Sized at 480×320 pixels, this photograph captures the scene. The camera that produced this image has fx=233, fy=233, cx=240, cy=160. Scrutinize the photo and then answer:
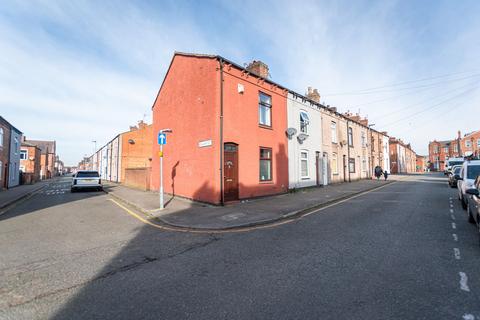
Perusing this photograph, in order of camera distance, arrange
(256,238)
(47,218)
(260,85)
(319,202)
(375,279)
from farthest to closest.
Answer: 1. (260,85)
2. (319,202)
3. (47,218)
4. (256,238)
5. (375,279)

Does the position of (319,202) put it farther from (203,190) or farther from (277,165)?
(203,190)

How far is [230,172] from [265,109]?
491 centimetres

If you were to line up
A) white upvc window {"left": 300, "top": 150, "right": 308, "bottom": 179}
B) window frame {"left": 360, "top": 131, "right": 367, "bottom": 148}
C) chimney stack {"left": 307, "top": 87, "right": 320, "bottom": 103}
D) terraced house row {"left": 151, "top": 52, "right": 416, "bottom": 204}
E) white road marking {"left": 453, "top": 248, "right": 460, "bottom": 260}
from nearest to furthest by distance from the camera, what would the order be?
white road marking {"left": 453, "top": 248, "right": 460, "bottom": 260} → terraced house row {"left": 151, "top": 52, "right": 416, "bottom": 204} → white upvc window {"left": 300, "top": 150, "right": 308, "bottom": 179} → chimney stack {"left": 307, "top": 87, "right": 320, "bottom": 103} → window frame {"left": 360, "top": 131, "right": 367, "bottom": 148}

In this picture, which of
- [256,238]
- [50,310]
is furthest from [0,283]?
[256,238]

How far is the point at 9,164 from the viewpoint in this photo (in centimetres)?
2433

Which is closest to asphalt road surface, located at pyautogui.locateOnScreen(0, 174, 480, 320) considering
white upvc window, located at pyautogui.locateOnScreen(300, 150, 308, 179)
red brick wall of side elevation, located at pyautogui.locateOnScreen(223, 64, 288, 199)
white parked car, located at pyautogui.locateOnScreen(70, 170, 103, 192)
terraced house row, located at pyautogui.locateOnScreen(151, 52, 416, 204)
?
terraced house row, located at pyautogui.locateOnScreen(151, 52, 416, 204)

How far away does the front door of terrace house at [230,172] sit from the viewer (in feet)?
36.8

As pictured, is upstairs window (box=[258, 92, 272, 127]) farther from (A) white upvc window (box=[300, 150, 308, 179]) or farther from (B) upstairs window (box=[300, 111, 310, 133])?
(A) white upvc window (box=[300, 150, 308, 179])

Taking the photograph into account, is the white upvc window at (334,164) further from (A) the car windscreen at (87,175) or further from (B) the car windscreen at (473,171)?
(A) the car windscreen at (87,175)

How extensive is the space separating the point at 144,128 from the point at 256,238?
29609mm

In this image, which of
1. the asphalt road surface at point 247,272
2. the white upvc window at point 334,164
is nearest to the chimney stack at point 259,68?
the asphalt road surface at point 247,272

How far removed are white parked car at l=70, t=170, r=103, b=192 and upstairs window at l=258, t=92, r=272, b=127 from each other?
50.6ft

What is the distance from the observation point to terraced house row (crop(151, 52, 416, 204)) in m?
11.4

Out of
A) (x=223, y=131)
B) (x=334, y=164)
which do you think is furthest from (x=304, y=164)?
(x=223, y=131)
